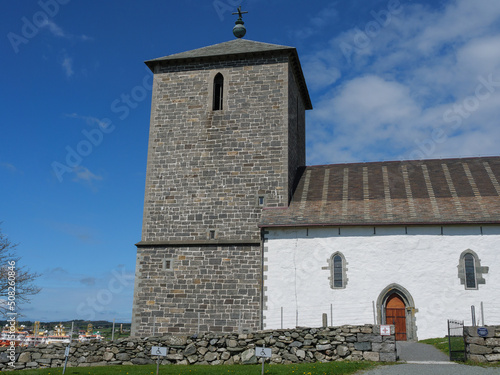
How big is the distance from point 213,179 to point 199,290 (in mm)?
5158

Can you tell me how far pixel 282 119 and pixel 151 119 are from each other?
657 centimetres

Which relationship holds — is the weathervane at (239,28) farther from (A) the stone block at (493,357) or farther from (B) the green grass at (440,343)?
(A) the stone block at (493,357)

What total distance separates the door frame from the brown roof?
2.73 metres

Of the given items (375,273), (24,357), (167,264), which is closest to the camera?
(24,357)

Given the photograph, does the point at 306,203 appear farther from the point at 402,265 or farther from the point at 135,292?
the point at 135,292

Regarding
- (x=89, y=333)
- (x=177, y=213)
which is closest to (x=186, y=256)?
(x=177, y=213)

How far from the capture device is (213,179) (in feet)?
77.8

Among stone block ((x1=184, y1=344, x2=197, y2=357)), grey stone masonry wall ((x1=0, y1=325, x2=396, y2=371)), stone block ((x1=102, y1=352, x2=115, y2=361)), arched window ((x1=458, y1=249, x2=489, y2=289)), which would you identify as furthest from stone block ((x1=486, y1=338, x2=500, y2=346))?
stone block ((x1=102, y1=352, x2=115, y2=361))

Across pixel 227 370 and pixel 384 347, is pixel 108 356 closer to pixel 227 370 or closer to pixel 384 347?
pixel 227 370

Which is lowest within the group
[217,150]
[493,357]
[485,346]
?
[493,357]

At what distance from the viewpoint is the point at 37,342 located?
1812 centimetres

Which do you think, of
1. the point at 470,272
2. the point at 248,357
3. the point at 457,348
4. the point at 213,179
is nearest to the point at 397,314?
the point at 470,272

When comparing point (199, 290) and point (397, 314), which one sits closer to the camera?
point (397, 314)

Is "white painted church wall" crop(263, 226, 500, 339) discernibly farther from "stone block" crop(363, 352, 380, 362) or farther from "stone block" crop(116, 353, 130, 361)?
"stone block" crop(116, 353, 130, 361)
